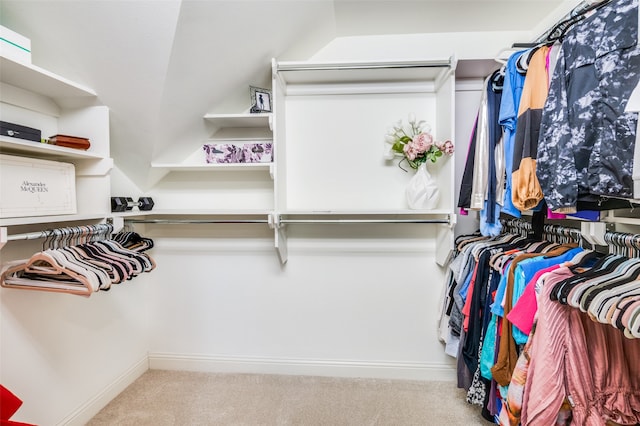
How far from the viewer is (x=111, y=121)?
1.68m

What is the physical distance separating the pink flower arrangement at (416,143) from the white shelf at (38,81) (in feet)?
5.41

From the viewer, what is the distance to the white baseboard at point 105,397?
1.59 metres

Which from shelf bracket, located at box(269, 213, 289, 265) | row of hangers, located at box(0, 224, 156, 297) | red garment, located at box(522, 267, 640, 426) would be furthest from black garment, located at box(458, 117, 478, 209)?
row of hangers, located at box(0, 224, 156, 297)

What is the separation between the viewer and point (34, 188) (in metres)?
1.26

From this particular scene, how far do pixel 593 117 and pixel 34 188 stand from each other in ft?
6.77

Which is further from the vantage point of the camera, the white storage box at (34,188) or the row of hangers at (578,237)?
the white storage box at (34,188)

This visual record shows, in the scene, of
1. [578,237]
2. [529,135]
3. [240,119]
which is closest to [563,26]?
[529,135]

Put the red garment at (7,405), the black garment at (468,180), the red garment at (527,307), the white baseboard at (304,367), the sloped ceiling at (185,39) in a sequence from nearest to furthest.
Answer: the red garment at (7,405)
the red garment at (527,307)
the sloped ceiling at (185,39)
the black garment at (468,180)
the white baseboard at (304,367)

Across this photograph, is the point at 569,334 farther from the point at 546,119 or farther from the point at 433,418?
the point at 433,418

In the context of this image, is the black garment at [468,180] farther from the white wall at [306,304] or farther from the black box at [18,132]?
the black box at [18,132]

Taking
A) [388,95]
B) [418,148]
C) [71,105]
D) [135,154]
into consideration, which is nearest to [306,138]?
[388,95]

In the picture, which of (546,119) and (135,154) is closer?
(546,119)

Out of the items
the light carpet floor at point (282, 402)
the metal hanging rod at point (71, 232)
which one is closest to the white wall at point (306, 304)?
the light carpet floor at point (282, 402)

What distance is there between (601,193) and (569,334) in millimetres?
474
